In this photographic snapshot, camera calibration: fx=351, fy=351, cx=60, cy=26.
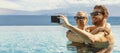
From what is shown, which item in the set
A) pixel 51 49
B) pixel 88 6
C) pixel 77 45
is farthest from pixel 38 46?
pixel 88 6

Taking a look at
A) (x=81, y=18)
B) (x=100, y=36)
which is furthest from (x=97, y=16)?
(x=81, y=18)

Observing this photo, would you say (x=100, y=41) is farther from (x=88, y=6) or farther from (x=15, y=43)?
(x=88, y=6)

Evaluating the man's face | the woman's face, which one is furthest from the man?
the woman's face

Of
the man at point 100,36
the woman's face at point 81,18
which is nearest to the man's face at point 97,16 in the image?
the man at point 100,36

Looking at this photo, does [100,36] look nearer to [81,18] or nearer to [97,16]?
[97,16]

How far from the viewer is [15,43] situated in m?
11.2

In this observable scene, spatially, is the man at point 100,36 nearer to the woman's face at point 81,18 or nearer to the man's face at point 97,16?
the man's face at point 97,16

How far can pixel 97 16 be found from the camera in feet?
8.88

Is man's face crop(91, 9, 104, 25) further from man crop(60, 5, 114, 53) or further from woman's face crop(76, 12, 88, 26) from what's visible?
woman's face crop(76, 12, 88, 26)

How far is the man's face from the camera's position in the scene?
2.71 meters

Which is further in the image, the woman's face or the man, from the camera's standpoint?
the woman's face

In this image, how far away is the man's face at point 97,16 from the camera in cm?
271

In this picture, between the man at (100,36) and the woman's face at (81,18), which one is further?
the woman's face at (81,18)

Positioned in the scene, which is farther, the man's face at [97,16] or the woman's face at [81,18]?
the woman's face at [81,18]
